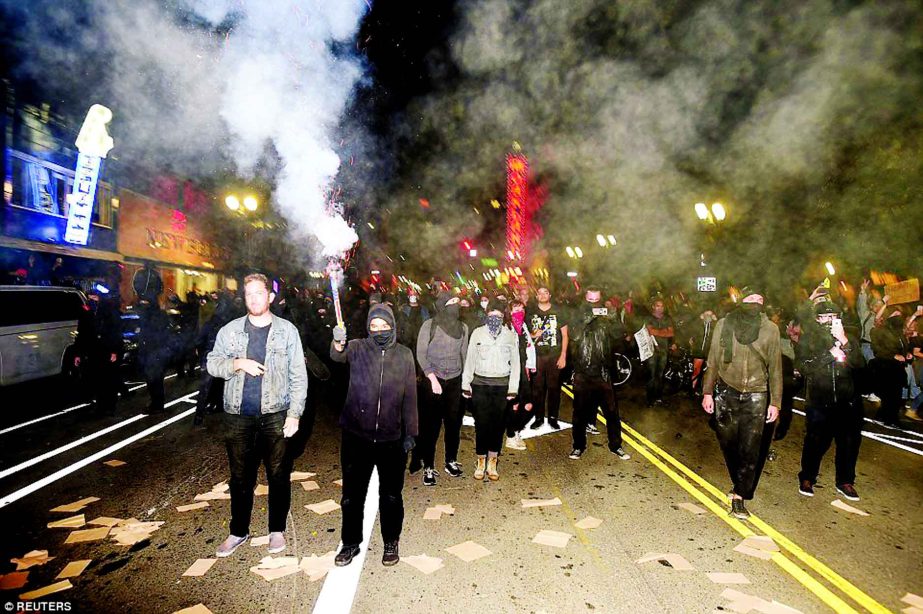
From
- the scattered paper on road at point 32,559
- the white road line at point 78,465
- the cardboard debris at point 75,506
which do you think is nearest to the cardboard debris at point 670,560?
the scattered paper on road at point 32,559

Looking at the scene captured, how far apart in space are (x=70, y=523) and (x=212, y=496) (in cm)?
108

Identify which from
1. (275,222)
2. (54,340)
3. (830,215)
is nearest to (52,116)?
(54,340)

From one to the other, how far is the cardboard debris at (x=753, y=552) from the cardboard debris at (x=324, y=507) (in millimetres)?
3443

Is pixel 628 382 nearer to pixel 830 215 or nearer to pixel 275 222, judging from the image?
pixel 830 215

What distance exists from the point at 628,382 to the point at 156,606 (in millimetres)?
10032

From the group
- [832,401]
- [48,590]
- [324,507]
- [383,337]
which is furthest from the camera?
[832,401]

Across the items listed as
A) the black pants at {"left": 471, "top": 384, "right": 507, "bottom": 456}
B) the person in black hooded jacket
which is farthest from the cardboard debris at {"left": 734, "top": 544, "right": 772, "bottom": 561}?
the person in black hooded jacket

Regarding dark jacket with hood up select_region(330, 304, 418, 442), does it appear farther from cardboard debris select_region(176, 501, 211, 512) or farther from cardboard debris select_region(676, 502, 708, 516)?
cardboard debris select_region(676, 502, 708, 516)

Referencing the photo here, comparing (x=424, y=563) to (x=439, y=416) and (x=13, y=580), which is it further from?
(x=13, y=580)

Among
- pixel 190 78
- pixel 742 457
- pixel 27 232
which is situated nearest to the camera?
pixel 742 457

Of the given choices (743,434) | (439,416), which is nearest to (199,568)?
(439,416)

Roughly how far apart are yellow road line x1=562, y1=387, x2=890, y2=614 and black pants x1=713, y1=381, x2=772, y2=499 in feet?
1.10

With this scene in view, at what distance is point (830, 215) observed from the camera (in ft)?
43.5

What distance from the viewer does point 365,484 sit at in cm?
375
